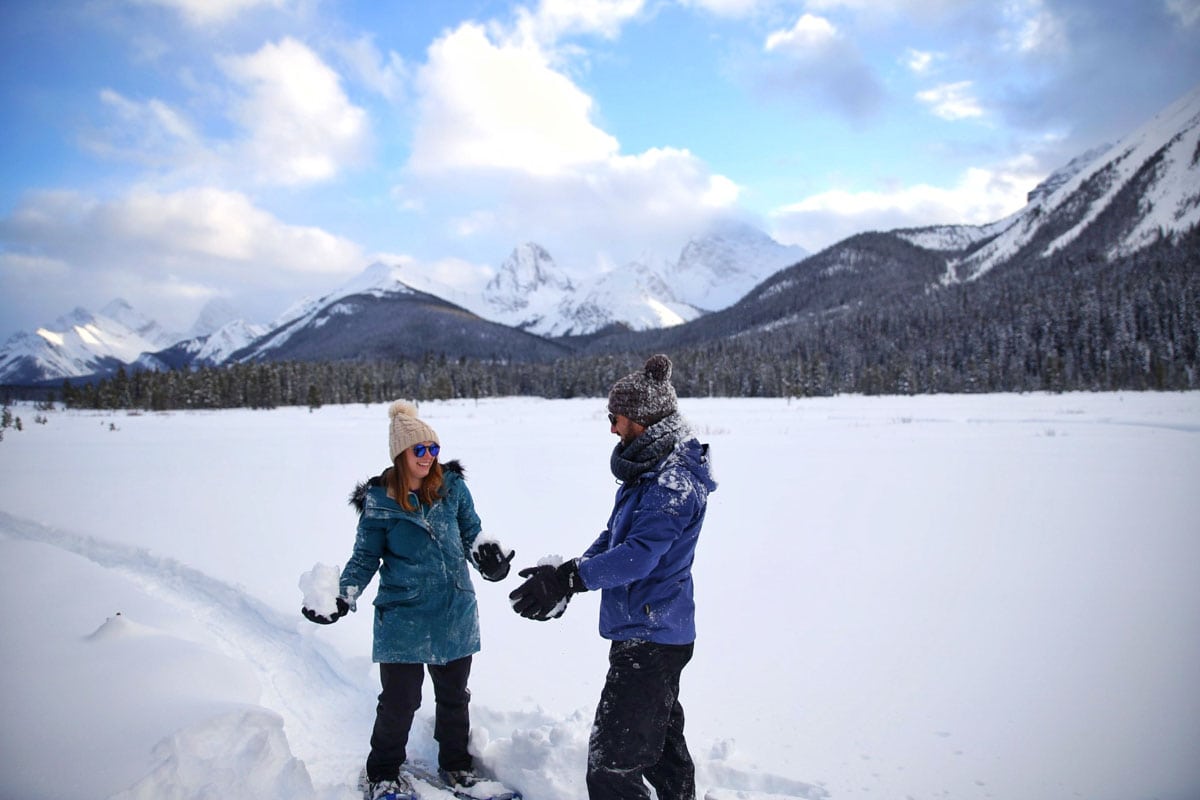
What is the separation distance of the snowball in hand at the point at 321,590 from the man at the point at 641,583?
1.19 meters

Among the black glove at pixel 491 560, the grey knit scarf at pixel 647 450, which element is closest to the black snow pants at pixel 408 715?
the black glove at pixel 491 560

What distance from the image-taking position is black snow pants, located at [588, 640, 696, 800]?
2605 mm

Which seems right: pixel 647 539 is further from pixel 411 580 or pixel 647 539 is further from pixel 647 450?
pixel 411 580

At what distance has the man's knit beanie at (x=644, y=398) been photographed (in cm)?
277

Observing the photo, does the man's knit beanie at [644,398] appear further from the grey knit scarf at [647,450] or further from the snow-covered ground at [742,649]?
the snow-covered ground at [742,649]

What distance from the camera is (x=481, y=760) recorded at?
3.49 metres

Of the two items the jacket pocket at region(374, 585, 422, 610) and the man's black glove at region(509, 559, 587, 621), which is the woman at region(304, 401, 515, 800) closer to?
the jacket pocket at region(374, 585, 422, 610)

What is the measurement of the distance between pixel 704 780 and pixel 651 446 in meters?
1.98

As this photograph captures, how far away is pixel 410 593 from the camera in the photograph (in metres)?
3.27

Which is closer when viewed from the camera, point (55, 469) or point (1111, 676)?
point (1111, 676)

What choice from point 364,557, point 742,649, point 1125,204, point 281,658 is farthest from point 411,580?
point 1125,204

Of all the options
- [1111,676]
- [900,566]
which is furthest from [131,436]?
[1111,676]

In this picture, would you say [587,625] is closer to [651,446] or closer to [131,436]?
[651,446]

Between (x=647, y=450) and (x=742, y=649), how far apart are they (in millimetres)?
2744
